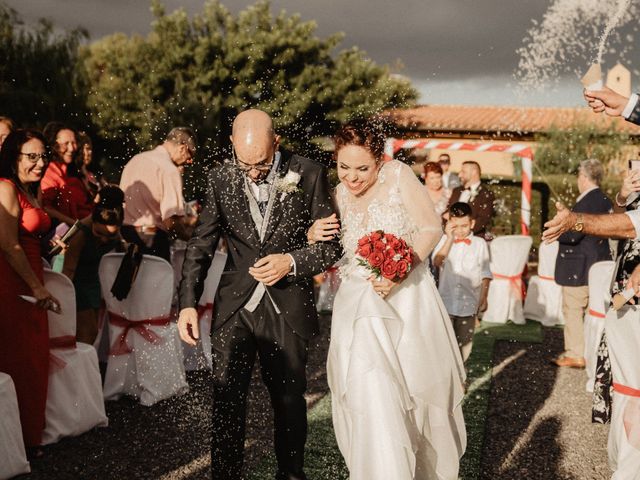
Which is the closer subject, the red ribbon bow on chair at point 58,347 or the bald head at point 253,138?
the bald head at point 253,138

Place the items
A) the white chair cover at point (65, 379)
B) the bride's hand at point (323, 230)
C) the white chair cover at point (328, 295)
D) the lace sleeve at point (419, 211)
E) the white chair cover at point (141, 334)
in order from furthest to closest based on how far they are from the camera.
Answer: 1. the white chair cover at point (328, 295)
2. the white chair cover at point (141, 334)
3. the white chair cover at point (65, 379)
4. the lace sleeve at point (419, 211)
5. the bride's hand at point (323, 230)

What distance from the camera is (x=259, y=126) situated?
353 cm

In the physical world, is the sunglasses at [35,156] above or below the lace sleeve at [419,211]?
above

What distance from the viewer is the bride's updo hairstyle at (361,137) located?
3893 mm

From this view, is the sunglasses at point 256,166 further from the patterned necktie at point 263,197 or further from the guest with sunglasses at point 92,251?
the guest with sunglasses at point 92,251

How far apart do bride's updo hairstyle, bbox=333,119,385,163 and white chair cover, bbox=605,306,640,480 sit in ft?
5.90

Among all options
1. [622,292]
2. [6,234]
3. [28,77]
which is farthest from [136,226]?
[28,77]

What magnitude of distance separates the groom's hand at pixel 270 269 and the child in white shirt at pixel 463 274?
3178mm

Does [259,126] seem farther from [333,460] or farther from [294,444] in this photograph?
[333,460]

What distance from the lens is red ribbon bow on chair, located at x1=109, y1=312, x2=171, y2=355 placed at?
604cm

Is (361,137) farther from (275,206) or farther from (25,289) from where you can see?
(25,289)

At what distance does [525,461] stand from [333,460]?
1418mm

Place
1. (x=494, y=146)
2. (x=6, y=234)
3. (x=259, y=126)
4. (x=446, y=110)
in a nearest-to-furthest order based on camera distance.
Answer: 1. (x=259, y=126)
2. (x=6, y=234)
3. (x=494, y=146)
4. (x=446, y=110)

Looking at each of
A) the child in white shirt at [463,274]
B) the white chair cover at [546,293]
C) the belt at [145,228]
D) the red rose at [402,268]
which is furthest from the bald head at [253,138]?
the white chair cover at [546,293]
